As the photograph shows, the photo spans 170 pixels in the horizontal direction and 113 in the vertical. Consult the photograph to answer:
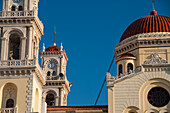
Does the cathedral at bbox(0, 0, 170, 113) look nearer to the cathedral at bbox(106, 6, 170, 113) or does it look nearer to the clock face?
the cathedral at bbox(106, 6, 170, 113)

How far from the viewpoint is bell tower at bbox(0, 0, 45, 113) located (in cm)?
5366

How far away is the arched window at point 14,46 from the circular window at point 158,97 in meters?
14.4

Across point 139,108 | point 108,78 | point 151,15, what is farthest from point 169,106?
point 151,15

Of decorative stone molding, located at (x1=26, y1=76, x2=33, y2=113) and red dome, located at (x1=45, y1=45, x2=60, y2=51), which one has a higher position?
red dome, located at (x1=45, y1=45, x2=60, y2=51)

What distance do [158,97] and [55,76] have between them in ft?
71.8

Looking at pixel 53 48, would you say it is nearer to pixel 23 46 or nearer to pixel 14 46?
pixel 14 46

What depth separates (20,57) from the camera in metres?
55.7

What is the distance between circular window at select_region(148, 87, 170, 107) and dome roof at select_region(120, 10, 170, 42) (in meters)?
11.0

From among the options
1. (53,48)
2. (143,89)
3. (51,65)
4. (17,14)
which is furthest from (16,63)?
(53,48)

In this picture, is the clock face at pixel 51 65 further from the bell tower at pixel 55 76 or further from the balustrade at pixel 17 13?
the balustrade at pixel 17 13

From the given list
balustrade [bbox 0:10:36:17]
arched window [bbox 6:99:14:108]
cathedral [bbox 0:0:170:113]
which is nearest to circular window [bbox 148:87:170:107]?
cathedral [bbox 0:0:170:113]

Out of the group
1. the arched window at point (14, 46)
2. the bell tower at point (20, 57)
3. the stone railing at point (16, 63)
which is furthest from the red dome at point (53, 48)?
the stone railing at point (16, 63)

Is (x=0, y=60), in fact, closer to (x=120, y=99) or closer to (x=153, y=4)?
(x=120, y=99)

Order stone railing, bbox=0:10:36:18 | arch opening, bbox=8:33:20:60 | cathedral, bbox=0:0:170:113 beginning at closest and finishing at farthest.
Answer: cathedral, bbox=0:0:170:113, stone railing, bbox=0:10:36:18, arch opening, bbox=8:33:20:60
